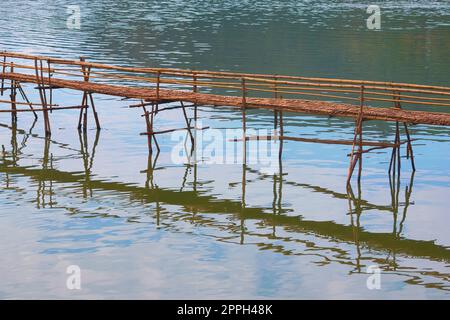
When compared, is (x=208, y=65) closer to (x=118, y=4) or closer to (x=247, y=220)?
(x=247, y=220)

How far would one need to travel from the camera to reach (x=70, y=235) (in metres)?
21.4

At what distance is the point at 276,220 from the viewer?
75.4 feet

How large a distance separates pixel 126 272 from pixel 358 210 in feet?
22.4

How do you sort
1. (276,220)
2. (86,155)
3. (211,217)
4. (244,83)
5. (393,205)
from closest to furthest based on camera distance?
(276,220) < (211,217) < (393,205) < (244,83) < (86,155)

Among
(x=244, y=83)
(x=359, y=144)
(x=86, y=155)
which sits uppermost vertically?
(x=244, y=83)

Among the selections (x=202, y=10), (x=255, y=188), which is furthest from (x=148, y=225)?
(x=202, y=10)

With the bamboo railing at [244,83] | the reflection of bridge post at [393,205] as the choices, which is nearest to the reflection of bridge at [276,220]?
the reflection of bridge post at [393,205]

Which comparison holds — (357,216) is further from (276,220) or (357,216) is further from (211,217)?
(211,217)

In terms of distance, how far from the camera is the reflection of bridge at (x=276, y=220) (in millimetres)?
20391

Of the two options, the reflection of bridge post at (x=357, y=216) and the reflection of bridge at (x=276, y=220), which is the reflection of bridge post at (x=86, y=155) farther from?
the reflection of bridge post at (x=357, y=216)

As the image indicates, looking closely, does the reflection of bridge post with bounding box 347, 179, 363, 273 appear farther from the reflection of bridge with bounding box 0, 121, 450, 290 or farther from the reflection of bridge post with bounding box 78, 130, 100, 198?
the reflection of bridge post with bounding box 78, 130, 100, 198

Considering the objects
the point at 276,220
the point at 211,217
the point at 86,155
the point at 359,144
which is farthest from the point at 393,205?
the point at 86,155

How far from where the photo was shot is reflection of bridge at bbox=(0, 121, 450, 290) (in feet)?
66.9

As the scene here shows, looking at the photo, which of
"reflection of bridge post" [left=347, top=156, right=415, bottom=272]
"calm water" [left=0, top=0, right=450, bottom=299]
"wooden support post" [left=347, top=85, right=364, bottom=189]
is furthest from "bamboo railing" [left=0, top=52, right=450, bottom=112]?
"reflection of bridge post" [left=347, top=156, right=415, bottom=272]
